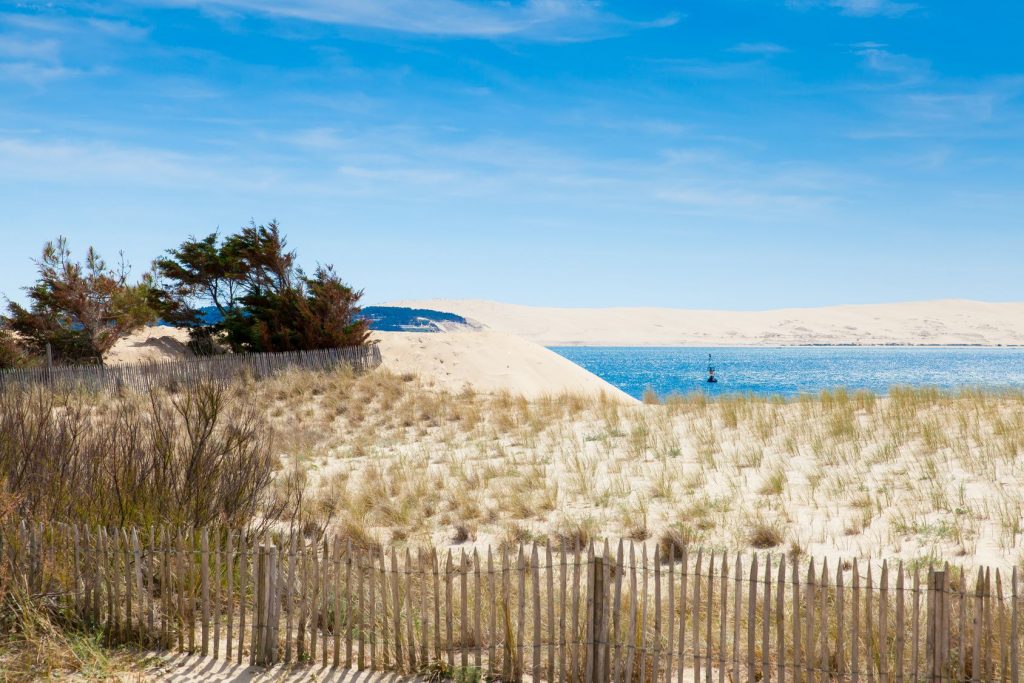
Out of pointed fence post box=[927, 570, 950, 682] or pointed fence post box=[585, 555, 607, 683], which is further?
pointed fence post box=[585, 555, 607, 683]

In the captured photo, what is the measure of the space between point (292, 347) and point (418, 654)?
67.0 ft

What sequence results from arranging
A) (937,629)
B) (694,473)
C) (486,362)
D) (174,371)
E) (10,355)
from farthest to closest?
(486,362) → (10,355) → (174,371) → (694,473) → (937,629)

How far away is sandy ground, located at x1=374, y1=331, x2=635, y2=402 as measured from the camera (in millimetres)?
27906

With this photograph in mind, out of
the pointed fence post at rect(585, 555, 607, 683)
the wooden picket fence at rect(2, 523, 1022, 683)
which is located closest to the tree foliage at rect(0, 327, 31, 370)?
the wooden picket fence at rect(2, 523, 1022, 683)

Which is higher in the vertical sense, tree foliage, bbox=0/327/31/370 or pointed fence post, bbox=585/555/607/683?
tree foliage, bbox=0/327/31/370

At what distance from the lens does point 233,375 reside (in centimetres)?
2216

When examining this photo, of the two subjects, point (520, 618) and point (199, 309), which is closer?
point (520, 618)

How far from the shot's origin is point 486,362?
30.4 metres

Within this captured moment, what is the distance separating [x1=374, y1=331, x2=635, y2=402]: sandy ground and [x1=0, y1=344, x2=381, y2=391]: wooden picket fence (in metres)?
2.94

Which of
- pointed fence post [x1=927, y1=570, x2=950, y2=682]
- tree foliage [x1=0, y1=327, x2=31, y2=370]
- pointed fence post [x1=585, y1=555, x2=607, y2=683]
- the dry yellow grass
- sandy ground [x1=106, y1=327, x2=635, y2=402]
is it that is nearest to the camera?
pointed fence post [x1=927, y1=570, x2=950, y2=682]

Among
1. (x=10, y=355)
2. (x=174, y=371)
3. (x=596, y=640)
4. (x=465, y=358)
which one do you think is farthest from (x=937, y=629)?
(x=465, y=358)

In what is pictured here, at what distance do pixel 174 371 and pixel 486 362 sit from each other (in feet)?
37.9

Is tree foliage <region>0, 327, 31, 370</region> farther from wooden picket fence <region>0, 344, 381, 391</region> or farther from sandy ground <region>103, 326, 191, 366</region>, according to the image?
sandy ground <region>103, 326, 191, 366</region>

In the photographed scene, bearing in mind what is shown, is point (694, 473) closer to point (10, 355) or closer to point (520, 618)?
point (520, 618)
